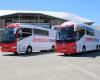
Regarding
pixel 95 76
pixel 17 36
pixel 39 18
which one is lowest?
pixel 95 76

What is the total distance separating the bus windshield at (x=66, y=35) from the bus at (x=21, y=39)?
10.6 feet

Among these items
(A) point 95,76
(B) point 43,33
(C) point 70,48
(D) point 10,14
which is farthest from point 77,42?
(D) point 10,14

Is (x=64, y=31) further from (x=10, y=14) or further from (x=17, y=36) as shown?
(x=10, y=14)

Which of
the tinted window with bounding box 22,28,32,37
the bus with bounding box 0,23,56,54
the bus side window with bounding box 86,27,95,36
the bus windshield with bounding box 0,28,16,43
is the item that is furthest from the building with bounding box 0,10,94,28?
the bus windshield with bounding box 0,28,16,43

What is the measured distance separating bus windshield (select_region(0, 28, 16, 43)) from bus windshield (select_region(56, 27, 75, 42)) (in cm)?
370

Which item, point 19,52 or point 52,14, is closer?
point 19,52

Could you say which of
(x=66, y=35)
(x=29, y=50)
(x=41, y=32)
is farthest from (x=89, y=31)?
(x=29, y=50)

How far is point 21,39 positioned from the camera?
28.3 m

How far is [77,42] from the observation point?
2662 centimetres

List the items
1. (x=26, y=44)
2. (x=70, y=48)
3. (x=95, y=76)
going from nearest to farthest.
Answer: (x=95, y=76) → (x=70, y=48) → (x=26, y=44)

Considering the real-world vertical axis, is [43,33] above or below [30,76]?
above

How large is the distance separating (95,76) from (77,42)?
13.6m

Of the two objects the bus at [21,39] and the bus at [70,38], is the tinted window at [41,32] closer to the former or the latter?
the bus at [21,39]

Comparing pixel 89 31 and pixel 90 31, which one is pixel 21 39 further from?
pixel 90 31
